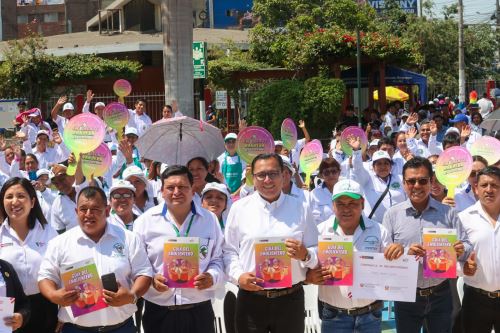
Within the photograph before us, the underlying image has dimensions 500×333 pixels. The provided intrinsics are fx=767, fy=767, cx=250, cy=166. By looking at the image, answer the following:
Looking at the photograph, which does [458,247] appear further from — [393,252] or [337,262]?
[337,262]

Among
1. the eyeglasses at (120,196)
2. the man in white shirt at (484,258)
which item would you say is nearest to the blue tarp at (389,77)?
the eyeglasses at (120,196)

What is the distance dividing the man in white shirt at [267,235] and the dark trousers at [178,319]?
0.25 metres

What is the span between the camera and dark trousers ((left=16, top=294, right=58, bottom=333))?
5281 millimetres

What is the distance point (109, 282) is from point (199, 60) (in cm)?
1224

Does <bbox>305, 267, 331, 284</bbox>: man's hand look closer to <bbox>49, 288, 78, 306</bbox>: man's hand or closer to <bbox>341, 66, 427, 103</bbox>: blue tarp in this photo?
<bbox>49, 288, 78, 306</bbox>: man's hand

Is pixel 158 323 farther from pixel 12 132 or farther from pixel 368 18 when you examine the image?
pixel 368 18

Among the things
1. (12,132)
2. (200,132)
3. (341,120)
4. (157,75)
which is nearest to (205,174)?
(200,132)

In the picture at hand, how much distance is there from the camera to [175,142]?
26.3ft

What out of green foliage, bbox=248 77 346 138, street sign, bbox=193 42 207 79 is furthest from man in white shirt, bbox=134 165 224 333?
green foliage, bbox=248 77 346 138

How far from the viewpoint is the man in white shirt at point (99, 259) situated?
4.89 metres

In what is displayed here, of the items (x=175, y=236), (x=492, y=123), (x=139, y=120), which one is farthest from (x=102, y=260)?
(x=139, y=120)

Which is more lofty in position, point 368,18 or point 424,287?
point 368,18

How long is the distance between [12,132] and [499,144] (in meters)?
19.6

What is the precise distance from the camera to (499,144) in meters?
8.12
